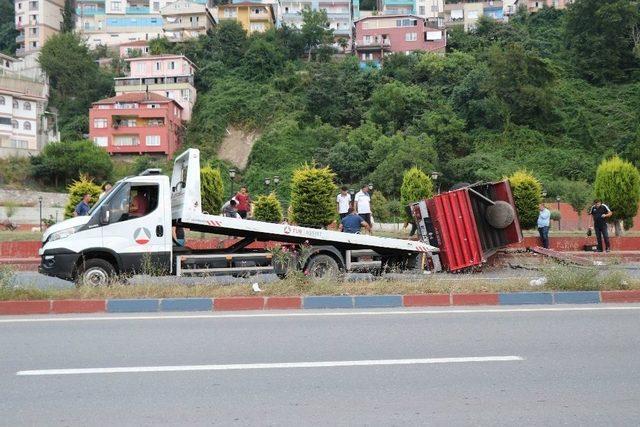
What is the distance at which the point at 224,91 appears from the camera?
74.2 metres

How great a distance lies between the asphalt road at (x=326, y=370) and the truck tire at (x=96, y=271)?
3.18m

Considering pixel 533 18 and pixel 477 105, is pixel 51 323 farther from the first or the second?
pixel 533 18

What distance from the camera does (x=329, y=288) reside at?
1089 centimetres

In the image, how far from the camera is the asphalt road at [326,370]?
5289mm

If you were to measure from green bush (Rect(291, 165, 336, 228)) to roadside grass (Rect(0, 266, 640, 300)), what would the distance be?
14.4 metres

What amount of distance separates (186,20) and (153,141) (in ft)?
91.5

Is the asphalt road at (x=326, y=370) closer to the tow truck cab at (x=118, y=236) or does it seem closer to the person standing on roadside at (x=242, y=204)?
the tow truck cab at (x=118, y=236)

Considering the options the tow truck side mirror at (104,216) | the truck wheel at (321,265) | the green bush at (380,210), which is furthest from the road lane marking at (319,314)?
the green bush at (380,210)

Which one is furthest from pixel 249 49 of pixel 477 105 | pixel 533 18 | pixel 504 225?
pixel 504 225

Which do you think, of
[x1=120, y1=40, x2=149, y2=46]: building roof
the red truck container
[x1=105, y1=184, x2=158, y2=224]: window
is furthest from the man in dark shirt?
[x1=120, y1=40, x2=149, y2=46]: building roof

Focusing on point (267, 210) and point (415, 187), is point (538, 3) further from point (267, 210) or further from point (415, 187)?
point (267, 210)

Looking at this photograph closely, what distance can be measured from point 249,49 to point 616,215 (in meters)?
58.1

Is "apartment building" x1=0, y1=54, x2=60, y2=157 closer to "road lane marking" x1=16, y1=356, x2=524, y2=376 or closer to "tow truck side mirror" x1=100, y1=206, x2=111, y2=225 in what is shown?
"tow truck side mirror" x1=100, y1=206, x2=111, y2=225

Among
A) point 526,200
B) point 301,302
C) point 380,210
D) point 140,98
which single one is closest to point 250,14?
point 140,98
